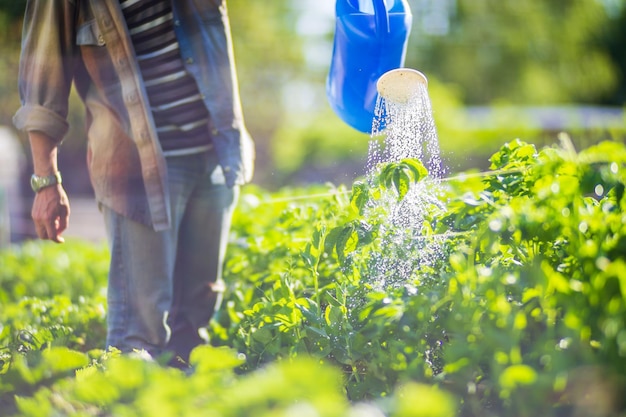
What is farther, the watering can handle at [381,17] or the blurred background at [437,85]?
the blurred background at [437,85]

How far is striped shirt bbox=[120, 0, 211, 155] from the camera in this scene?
2.72 meters

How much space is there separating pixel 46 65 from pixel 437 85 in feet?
59.4

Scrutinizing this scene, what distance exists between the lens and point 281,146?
1583 cm

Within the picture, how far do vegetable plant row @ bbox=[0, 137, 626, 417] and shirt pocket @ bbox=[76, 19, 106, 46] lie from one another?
1.03 meters

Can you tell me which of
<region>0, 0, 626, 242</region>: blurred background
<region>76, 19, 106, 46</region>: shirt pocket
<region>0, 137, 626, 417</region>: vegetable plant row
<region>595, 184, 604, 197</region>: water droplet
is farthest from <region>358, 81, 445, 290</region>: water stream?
<region>0, 0, 626, 242</region>: blurred background

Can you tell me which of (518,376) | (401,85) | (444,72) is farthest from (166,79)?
(444,72)

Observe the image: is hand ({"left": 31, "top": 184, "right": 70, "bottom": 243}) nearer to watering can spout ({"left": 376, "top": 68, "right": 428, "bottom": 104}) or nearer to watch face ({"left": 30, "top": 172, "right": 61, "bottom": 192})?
watch face ({"left": 30, "top": 172, "right": 61, "bottom": 192})

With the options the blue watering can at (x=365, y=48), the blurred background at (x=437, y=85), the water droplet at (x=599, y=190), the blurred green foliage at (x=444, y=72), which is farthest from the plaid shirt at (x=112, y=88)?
the blurred green foliage at (x=444, y=72)

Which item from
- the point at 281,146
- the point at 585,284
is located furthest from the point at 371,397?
the point at 281,146

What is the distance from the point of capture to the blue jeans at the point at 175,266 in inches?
107

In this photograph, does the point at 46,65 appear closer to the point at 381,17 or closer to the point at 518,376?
the point at 381,17

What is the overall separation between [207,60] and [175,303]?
102cm

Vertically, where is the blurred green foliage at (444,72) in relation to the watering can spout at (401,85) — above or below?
below

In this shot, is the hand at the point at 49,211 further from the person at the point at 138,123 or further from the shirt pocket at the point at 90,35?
the shirt pocket at the point at 90,35
